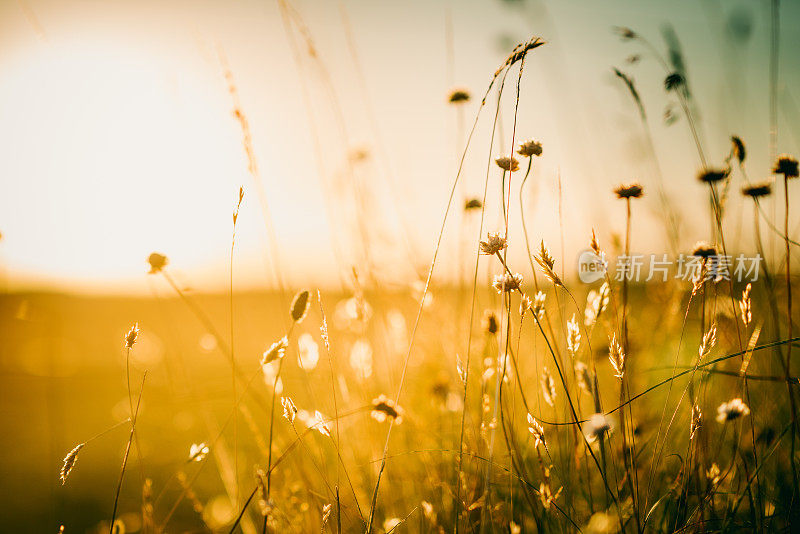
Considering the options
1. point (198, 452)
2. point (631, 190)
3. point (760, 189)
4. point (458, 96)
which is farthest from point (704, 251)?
point (198, 452)

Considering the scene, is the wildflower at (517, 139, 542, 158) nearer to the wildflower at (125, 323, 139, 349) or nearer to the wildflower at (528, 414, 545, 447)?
the wildflower at (528, 414, 545, 447)

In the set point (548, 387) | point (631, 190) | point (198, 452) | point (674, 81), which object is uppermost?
point (674, 81)

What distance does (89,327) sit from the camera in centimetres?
459

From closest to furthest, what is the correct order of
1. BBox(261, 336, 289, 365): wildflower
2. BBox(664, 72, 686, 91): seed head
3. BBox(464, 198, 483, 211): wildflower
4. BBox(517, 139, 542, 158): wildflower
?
BBox(261, 336, 289, 365): wildflower
BBox(517, 139, 542, 158): wildflower
BBox(664, 72, 686, 91): seed head
BBox(464, 198, 483, 211): wildflower

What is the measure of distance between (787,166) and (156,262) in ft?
6.38

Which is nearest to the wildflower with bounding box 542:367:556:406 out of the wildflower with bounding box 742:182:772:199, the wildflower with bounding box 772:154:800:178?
the wildflower with bounding box 772:154:800:178

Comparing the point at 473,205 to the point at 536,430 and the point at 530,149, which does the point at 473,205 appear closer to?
the point at 530,149

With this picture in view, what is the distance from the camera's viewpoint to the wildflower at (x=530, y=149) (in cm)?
135

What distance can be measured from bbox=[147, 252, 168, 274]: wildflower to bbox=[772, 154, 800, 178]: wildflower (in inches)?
74.9

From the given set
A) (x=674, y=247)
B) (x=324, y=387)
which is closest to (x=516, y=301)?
(x=674, y=247)

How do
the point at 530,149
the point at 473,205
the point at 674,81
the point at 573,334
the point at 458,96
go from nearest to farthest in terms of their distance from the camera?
the point at 573,334 < the point at 530,149 < the point at 674,81 < the point at 473,205 < the point at 458,96

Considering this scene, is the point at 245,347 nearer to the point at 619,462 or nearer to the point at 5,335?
the point at 5,335

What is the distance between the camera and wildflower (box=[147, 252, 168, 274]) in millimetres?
1417

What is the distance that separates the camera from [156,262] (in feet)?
4.69
